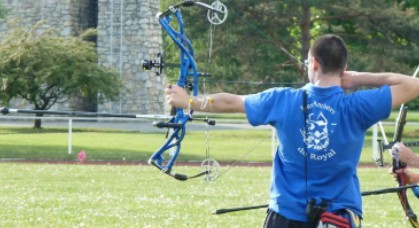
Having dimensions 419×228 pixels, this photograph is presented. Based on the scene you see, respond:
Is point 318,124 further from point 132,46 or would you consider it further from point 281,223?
point 132,46

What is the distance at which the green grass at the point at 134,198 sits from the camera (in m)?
12.8

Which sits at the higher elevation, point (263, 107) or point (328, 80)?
point (328, 80)

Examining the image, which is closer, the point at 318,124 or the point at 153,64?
the point at 318,124

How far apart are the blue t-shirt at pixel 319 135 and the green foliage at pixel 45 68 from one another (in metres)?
32.2

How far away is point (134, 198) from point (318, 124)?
32.3ft

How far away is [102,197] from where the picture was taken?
1583cm

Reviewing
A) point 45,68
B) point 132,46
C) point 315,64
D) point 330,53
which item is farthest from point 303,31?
point 330,53

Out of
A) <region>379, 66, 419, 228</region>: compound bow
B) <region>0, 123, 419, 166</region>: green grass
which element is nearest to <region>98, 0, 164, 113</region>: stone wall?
<region>0, 123, 419, 166</region>: green grass

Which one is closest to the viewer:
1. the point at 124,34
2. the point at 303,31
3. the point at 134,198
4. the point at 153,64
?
the point at 153,64

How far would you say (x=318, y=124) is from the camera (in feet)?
A: 20.2

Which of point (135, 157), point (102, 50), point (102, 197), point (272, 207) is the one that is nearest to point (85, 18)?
point (102, 50)

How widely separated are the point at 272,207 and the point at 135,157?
21.8 meters

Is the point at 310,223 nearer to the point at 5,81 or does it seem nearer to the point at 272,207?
the point at 272,207

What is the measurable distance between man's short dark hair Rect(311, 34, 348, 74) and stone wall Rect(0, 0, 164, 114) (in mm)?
42305
